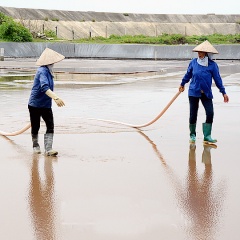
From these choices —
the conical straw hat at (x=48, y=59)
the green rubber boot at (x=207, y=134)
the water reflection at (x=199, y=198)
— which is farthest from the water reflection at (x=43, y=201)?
the green rubber boot at (x=207, y=134)

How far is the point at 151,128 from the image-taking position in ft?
36.9

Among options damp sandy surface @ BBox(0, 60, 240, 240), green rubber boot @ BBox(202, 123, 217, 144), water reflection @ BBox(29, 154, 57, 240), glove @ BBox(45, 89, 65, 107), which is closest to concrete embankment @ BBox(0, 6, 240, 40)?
damp sandy surface @ BBox(0, 60, 240, 240)

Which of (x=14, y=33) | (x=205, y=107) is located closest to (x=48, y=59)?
(x=205, y=107)

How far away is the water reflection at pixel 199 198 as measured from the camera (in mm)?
5457

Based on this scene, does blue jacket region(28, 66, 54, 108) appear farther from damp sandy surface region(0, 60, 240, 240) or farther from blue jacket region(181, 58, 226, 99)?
blue jacket region(181, 58, 226, 99)

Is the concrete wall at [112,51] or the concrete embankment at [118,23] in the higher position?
the concrete embankment at [118,23]

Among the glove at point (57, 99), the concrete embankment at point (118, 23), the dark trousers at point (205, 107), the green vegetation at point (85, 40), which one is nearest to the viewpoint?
the glove at point (57, 99)

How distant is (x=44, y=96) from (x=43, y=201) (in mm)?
2715

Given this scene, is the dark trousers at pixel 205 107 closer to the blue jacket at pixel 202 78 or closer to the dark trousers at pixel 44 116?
the blue jacket at pixel 202 78

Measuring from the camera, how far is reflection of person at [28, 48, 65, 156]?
8.59 meters

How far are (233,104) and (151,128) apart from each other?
4.44 metres

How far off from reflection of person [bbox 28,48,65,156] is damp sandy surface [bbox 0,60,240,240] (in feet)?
0.92

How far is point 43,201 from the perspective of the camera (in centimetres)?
636

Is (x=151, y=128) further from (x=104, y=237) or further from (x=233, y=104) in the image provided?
(x=104, y=237)
